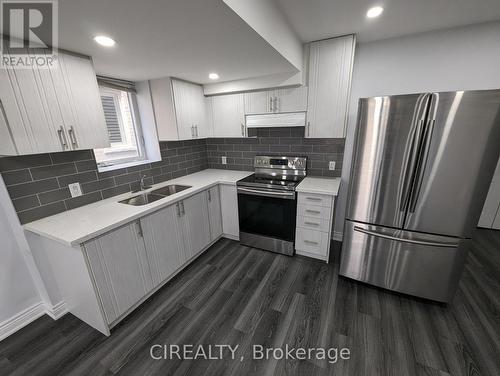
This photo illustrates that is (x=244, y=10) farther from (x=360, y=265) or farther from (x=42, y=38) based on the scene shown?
(x=360, y=265)

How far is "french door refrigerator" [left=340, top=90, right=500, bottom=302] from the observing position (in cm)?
142

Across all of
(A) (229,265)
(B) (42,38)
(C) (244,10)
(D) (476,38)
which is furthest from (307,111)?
(B) (42,38)

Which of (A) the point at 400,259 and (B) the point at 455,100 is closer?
(B) the point at 455,100

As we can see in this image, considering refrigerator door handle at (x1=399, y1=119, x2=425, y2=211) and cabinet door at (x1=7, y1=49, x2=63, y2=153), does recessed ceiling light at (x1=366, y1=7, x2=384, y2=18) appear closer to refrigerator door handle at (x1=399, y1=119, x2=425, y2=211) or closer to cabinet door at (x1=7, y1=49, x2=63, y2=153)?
refrigerator door handle at (x1=399, y1=119, x2=425, y2=211)

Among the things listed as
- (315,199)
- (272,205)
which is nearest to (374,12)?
(315,199)

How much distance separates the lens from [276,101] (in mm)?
2418

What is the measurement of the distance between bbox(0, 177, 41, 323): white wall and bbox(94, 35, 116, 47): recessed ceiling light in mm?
1260

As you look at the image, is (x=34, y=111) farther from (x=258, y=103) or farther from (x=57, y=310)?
(x=258, y=103)

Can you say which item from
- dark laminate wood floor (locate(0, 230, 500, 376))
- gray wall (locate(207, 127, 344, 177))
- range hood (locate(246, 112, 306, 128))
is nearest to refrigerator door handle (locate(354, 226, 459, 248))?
dark laminate wood floor (locate(0, 230, 500, 376))

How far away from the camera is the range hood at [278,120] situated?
7.78 feet

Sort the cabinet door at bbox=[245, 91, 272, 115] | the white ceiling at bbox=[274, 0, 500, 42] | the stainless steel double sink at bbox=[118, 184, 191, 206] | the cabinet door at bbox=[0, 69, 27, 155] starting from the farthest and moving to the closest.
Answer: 1. the cabinet door at bbox=[245, 91, 272, 115]
2. the stainless steel double sink at bbox=[118, 184, 191, 206]
3. the white ceiling at bbox=[274, 0, 500, 42]
4. the cabinet door at bbox=[0, 69, 27, 155]

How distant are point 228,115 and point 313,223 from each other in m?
1.75

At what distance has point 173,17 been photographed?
1.07 meters

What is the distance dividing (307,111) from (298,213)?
3.83ft
